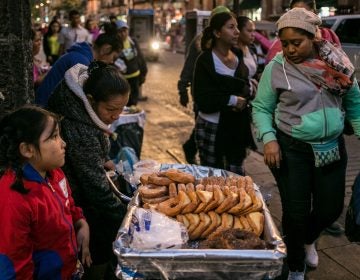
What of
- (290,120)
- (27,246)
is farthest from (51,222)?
(290,120)

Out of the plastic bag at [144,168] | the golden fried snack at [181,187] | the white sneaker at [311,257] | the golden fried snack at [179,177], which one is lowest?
the white sneaker at [311,257]

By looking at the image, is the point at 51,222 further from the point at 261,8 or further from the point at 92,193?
the point at 261,8

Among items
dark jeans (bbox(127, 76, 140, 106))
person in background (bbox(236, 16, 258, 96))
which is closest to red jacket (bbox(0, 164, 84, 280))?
person in background (bbox(236, 16, 258, 96))

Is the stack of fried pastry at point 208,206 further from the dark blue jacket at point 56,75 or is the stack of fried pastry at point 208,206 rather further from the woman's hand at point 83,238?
the dark blue jacket at point 56,75

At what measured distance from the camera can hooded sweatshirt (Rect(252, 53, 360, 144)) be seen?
301 cm

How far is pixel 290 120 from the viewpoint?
3.11m

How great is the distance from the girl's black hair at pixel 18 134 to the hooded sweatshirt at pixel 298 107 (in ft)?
5.21

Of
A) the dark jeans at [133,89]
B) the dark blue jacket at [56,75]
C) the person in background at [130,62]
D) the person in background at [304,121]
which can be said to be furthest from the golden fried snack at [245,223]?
the dark jeans at [133,89]

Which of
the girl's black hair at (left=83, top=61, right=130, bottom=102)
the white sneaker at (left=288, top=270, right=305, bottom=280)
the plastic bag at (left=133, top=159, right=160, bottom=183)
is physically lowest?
the white sneaker at (left=288, top=270, right=305, bottom=280)

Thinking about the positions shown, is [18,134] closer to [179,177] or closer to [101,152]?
[101,152]

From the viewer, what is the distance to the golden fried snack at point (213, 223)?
2.25m

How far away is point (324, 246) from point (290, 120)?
5.10ft

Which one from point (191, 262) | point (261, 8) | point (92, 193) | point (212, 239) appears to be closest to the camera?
point (191, 262)

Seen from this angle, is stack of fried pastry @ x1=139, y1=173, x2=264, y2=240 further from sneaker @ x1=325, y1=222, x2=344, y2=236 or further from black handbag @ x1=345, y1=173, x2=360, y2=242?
sneaker @ x1=325, y1=222, x2=344, y2=236
